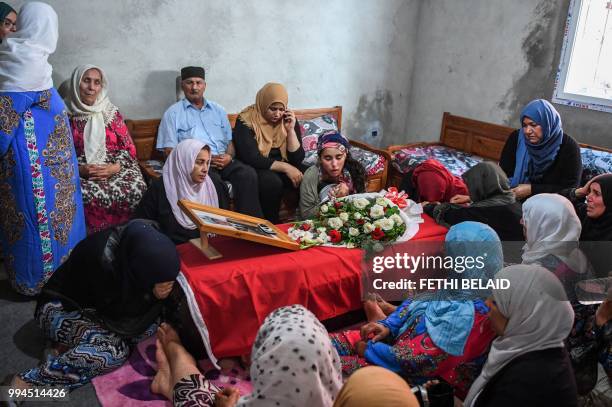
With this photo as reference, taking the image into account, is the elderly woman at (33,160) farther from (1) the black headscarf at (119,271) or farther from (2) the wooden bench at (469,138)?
(2) the wooden bench at (469,138)

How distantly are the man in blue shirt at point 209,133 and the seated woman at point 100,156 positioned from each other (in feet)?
1.37

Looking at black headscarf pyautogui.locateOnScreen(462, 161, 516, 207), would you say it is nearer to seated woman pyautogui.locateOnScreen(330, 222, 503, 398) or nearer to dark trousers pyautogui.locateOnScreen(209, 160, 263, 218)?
seated woman pyautogui.locateOnScreen(330, 222, 503, 398)

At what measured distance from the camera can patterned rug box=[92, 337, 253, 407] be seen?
7.58ft

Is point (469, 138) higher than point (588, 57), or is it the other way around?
point (588, 57)

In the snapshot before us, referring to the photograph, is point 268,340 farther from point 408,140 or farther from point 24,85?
point 408,140

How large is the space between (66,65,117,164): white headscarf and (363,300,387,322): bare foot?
2.40 metres

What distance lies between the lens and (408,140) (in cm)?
645

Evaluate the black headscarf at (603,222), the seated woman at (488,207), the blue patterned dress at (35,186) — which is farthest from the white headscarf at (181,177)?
the black headscarf at (603,222)

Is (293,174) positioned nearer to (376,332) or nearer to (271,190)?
(271,190)

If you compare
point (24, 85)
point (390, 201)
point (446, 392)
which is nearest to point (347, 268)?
point (390, 201)

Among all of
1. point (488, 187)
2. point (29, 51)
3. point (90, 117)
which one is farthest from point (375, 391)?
point (90, 117)

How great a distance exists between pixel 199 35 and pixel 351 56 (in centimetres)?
183

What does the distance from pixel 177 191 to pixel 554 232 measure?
2.19m

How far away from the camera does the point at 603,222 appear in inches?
109
